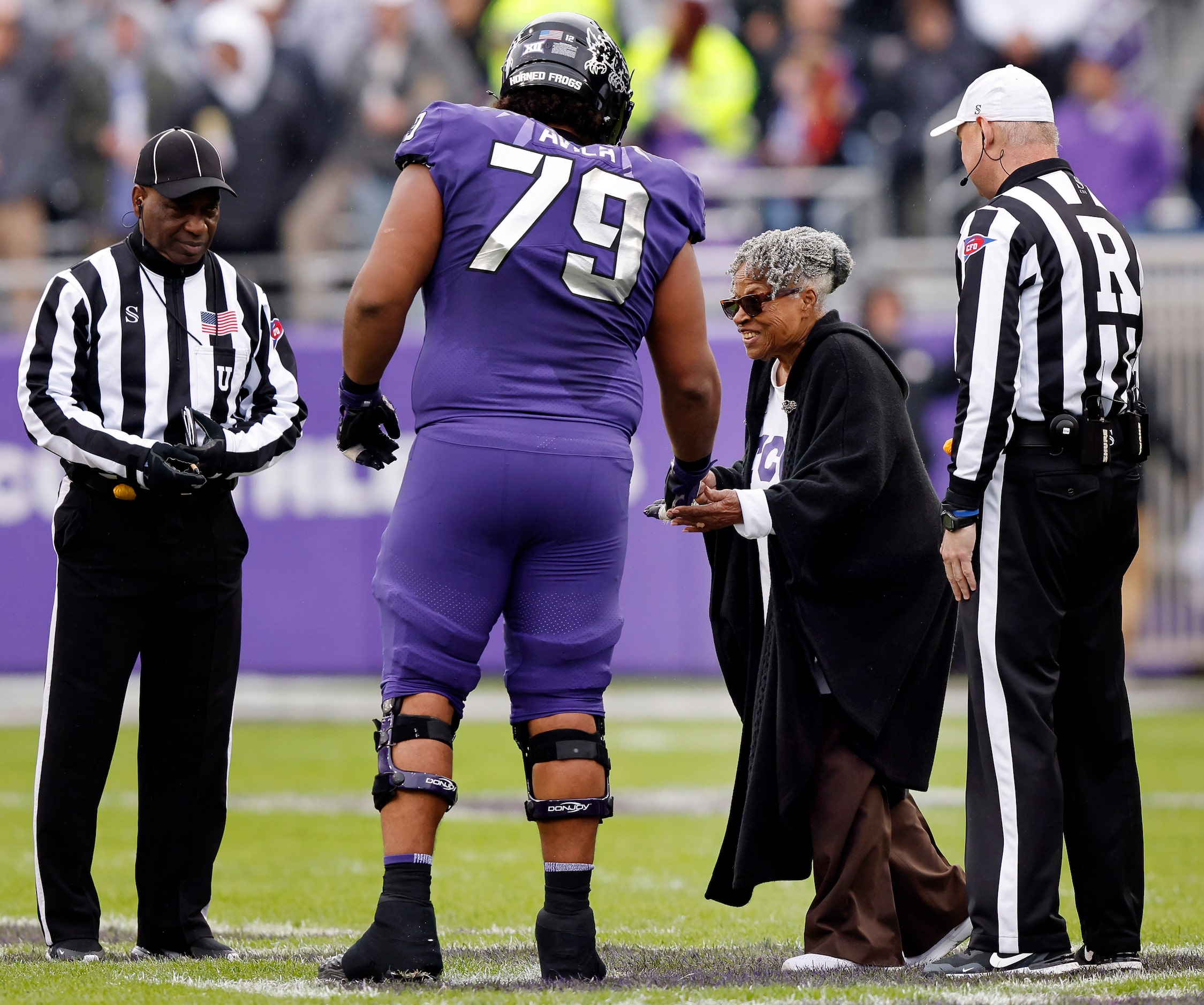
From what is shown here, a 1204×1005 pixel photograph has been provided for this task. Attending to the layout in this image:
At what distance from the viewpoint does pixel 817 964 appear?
3.88 metres

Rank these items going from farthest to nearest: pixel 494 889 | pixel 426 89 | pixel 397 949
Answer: pixel 426 89
pixel 494 889
pixel 397 949

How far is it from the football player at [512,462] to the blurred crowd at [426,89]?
9.60 meters

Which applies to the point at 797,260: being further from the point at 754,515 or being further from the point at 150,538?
the point at 150,538

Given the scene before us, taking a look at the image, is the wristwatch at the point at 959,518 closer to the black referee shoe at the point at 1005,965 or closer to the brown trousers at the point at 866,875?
the brown trousers at the point at 866,875

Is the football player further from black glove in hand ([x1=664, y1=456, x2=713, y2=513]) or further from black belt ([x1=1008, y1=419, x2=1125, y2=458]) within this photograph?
black belt ([x1=1008, y1=419, x2=1125, y2=458])

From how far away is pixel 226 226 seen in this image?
1302cm

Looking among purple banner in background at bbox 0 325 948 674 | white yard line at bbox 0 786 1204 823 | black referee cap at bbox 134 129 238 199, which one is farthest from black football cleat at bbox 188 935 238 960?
purple banner in background at bbox 0 325 948 674

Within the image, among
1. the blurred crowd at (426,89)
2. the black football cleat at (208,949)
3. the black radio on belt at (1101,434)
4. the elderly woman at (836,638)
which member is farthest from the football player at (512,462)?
the blurred crowd at (426,89)

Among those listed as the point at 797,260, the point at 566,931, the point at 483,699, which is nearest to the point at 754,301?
the point at 797,260

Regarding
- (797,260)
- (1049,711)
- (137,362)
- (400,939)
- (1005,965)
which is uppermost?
(797,260)

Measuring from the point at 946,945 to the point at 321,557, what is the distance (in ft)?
26.1

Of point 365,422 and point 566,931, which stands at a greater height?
point 365,422

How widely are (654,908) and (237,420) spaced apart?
2.01m

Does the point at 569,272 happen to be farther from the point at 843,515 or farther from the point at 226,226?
the point at 226,226
